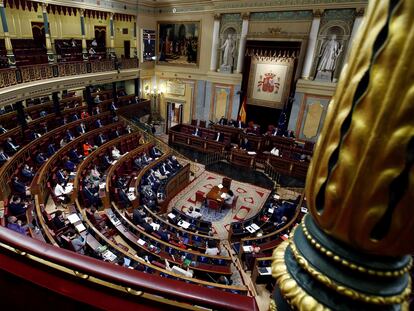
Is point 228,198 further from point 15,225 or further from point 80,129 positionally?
point 80,129

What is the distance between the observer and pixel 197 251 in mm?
7703

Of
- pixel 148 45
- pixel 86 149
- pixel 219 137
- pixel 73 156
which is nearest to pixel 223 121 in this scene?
pixel 219 137

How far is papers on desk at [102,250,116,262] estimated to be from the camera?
6.29m

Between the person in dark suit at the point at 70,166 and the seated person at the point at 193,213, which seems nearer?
the seated person at the point at 193,213

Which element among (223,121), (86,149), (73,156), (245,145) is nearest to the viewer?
(73,156)

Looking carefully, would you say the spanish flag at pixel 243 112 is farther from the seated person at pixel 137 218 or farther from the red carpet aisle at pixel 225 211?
the seated person at pixel 137 218

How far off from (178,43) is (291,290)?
18944mm

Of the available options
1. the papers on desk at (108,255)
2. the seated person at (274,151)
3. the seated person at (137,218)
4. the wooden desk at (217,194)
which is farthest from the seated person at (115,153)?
the seated person at (274,151)

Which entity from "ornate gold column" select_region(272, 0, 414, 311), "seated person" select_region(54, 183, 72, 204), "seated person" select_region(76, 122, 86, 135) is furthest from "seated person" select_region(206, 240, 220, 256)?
"seated person" select_region(76, 122, 86, 135)

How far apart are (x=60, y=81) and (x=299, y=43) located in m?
11.9

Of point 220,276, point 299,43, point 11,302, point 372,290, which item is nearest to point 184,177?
point 220,276

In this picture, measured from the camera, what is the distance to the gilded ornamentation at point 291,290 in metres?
0.72

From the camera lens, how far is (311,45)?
43.4 feet

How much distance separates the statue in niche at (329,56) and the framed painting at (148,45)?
11158mm
